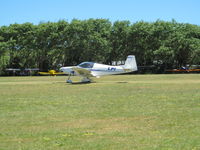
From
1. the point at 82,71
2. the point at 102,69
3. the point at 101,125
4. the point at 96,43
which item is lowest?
the point at 101,125

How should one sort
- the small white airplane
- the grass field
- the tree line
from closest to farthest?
the grass field < the small white airplane < the tree line

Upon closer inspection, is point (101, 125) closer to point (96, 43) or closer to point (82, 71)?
point (82, 71)

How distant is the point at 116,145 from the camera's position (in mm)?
6578

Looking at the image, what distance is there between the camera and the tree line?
173 ft

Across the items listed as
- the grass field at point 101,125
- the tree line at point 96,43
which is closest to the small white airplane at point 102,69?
the grass field at point 101,125

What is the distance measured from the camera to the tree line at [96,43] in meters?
52.6

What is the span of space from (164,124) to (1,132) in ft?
13.5

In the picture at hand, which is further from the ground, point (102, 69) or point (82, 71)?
point (102, 69)

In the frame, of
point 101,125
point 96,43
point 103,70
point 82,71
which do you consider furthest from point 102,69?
point 96,43

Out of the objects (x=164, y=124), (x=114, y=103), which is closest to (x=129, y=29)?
(x=114, y=103)

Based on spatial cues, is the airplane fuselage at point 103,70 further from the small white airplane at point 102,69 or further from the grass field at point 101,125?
the grass field at point 101,125

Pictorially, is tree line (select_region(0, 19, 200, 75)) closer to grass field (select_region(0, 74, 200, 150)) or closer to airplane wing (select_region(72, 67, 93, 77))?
airplane wing (select_region(72, 67, 93, 77))

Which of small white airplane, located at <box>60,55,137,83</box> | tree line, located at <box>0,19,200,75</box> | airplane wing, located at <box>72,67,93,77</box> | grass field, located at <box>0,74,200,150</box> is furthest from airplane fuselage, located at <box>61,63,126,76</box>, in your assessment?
tree line, located at <box>0,19,200,75</box>

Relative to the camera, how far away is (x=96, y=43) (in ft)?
171
